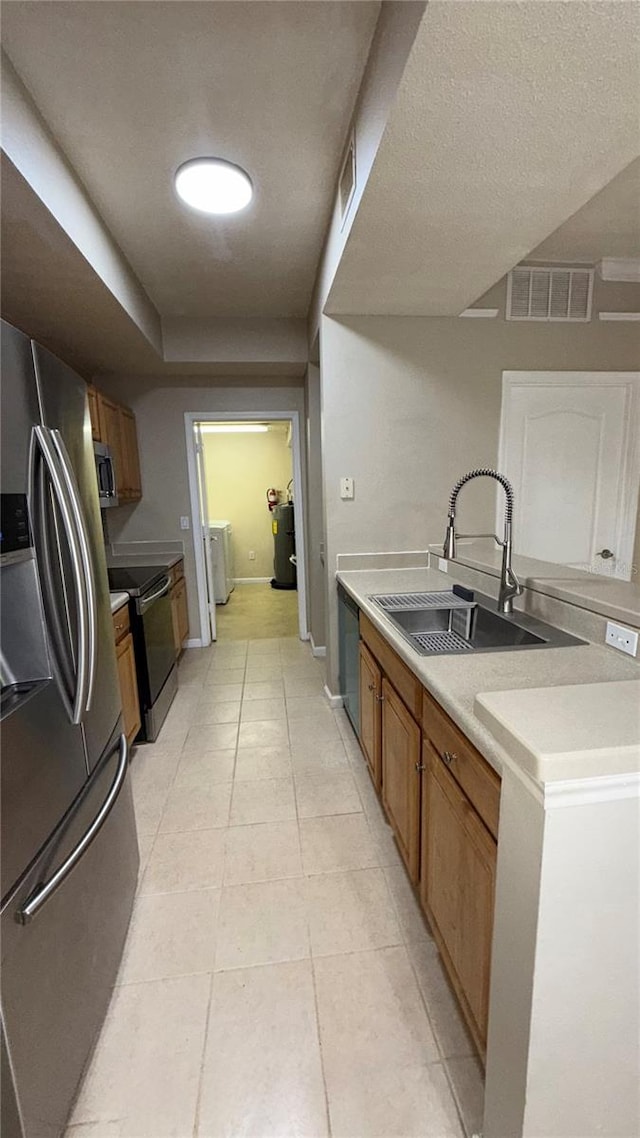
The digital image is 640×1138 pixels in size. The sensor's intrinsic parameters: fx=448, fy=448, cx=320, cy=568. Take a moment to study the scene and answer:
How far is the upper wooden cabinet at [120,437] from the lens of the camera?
3.00m

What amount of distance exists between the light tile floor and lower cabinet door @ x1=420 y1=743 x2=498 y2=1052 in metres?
0.20

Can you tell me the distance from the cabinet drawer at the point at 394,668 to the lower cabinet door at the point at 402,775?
4 centimetres

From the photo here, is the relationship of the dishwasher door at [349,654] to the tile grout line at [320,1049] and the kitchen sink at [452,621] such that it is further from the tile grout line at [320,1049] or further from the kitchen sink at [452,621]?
the tile grout line at [320,1049]

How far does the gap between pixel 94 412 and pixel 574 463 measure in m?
3.12

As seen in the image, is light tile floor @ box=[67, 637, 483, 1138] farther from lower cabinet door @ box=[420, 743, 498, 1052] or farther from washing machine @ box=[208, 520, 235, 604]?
washing machine @ box=[208, 520, 235, 604]

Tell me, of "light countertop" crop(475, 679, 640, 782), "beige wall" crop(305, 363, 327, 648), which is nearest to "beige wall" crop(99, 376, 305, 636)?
"beige wall" crop(305, 363, 327, 648)

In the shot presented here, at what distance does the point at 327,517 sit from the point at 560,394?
1.61m

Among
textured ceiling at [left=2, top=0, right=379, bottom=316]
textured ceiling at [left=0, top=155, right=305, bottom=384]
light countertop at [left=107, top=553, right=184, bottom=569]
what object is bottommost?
light countertop at [left=107, top=553, right=184, bottom=569]

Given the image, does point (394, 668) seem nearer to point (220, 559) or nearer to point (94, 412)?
point (94, 412)

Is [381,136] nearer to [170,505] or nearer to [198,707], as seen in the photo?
[198,707]

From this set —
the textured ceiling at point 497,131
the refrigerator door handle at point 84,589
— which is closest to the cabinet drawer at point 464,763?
the refrigerator door handle at point 84,589

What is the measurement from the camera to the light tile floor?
1033mm

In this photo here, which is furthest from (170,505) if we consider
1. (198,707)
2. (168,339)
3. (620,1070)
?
(620,1070)

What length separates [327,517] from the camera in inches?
104
